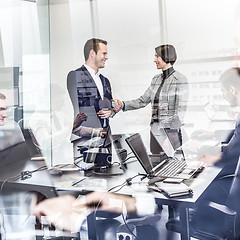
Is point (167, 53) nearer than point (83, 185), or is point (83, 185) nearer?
point (83, 185)

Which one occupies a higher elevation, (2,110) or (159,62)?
(159,62)

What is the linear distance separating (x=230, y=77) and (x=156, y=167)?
0.58 m

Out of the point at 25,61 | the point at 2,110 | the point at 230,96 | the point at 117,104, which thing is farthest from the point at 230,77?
the point at 25,61

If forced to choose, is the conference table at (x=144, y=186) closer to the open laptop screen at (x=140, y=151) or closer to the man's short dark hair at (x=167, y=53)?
the open laptop screen at (x=140, y=151)

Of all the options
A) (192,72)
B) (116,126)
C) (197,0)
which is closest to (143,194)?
(116,126)

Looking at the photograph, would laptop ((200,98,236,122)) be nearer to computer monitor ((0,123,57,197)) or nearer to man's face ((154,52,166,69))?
man's face ((154,52,166,69))

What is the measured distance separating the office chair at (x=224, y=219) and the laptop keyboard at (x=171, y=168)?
195 mm

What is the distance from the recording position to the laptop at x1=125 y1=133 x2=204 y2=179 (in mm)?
1437

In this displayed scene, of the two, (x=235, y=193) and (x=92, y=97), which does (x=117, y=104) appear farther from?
(x=235, y=193)

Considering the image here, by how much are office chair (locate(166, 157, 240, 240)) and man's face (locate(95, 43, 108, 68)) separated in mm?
1144

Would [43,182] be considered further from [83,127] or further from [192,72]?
[192,72]

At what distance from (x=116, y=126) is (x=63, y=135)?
842 millimetres

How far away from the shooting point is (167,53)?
1.96 m

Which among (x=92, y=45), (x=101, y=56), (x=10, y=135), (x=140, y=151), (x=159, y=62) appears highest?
(x=92, y=45)
